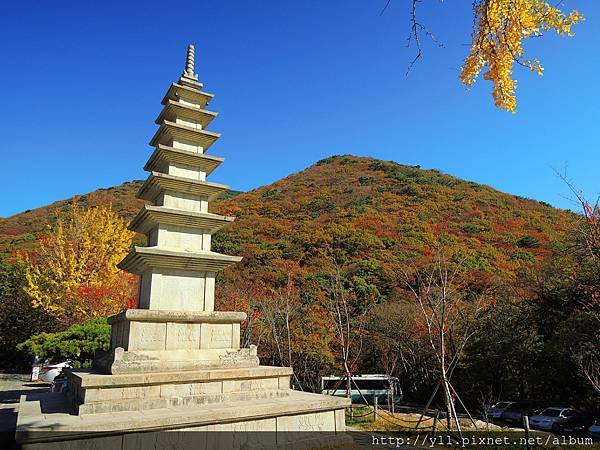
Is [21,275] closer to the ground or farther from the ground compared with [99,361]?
farther from the ground

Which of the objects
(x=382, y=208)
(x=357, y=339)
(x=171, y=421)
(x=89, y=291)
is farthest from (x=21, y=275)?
(x=382, y=208)

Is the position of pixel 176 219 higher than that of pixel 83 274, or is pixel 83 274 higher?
pixel 83 274

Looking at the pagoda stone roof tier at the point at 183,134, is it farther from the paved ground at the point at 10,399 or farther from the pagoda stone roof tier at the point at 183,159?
the paved ground at the point at 10,399

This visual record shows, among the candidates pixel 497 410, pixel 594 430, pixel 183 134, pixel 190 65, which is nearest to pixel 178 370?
pixel 183 134

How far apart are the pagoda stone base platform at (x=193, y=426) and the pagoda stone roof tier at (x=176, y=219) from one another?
14.0 feet

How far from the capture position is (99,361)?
31.8 feet

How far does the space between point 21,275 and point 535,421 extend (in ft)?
98.3

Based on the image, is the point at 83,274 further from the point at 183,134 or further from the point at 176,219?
the point at 176,219

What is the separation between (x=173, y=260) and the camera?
9750 millimetres

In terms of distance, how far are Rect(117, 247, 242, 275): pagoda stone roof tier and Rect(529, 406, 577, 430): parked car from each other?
14.5 meters

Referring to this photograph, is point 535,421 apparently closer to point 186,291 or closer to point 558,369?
point 558,369

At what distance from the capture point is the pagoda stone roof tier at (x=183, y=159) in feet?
35.9

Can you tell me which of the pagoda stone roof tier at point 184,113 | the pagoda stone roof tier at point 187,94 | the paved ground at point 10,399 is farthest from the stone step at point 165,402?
the pagoda stone roof tier at point 187,94

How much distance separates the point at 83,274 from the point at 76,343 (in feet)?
23.2
